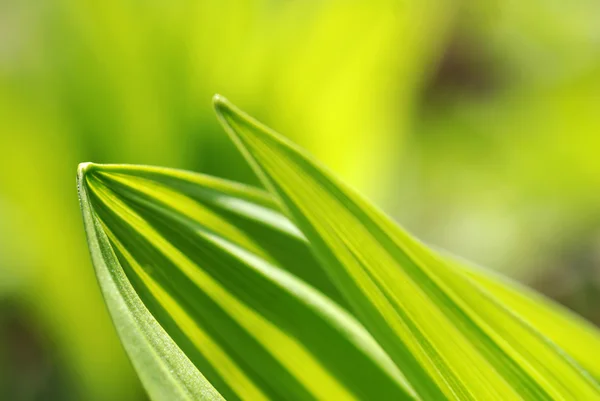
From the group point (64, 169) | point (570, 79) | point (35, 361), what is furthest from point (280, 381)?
point (570, 79)

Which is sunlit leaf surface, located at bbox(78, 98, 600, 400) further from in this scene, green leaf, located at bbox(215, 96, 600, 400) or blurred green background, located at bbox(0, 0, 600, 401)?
blurred green background, located at bbox(0, 0, 600, 401)

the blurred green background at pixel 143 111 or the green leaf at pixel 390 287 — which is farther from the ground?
the blurred green background at pixel 143 111

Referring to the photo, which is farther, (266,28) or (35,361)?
(35,361)

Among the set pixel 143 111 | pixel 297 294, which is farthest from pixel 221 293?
pixel 143 111

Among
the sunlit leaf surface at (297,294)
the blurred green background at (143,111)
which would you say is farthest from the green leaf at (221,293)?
the blurred green background at (143,111)

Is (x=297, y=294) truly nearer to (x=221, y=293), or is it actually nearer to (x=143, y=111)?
(x=221, y=293)

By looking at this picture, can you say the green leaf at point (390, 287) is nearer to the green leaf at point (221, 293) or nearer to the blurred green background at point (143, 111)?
the green leaf at point (221, 293)

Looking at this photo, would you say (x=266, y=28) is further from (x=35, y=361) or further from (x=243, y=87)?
(x=35, y=361)
